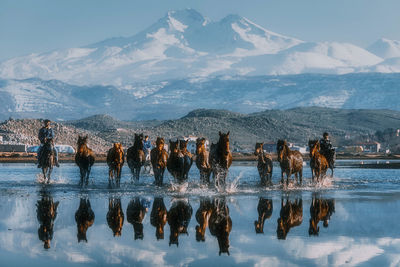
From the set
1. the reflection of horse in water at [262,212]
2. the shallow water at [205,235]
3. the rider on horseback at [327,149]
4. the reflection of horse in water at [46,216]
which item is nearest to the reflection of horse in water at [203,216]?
the shallow water at [205,235]

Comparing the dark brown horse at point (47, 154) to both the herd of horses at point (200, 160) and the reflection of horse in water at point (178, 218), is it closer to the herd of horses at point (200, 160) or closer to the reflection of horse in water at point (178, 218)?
the herd of horses at point (200, 160)

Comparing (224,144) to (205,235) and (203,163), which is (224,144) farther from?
(205,235)

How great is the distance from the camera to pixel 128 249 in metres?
11.7

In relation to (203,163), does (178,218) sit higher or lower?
lower

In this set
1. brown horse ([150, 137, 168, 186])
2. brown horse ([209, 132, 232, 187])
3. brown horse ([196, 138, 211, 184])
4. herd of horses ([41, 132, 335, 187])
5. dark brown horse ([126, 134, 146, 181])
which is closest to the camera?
brown horse ([209, 132, 232, 187])

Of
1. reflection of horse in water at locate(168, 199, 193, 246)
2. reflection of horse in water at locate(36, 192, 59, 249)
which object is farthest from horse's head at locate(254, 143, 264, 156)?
reflection of horse in water at locate(36, 192, 59, 249)

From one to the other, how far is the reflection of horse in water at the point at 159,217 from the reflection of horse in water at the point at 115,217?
67 centimetres

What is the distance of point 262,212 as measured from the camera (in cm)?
1725

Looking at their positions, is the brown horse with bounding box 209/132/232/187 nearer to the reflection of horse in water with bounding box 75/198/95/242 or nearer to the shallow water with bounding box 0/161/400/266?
the shallow water with bounding box 0/161/400/266

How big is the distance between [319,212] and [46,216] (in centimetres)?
619

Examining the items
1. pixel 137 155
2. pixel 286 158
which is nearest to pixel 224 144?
pixel 286 158

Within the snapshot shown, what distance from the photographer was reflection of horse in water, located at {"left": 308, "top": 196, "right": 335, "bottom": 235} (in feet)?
47.3

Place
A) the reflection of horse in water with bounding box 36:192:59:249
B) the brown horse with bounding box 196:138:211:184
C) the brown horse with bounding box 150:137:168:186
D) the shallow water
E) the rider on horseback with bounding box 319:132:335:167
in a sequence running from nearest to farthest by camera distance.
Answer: the shallow water < the reflection of horse in water with bounding box 36:192:59:249 < the brown horse with bounding box 150:137:168:186 < the brown horse with bounding box 196:138:211:184 < the rider on horseback with bounding box 319:132:335:167

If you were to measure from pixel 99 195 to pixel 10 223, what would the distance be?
7958mm
